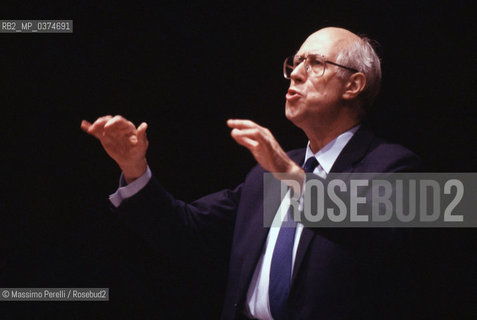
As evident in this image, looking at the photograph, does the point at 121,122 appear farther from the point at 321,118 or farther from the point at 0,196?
the point at 0,196

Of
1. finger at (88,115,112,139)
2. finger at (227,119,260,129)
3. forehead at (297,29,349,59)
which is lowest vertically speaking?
finger at (227,119,260,129)

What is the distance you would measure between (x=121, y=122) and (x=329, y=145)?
0.66 metres

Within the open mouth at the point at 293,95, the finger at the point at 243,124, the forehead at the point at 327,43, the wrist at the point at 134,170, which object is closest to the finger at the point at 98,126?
the wrist at the point at 134,170

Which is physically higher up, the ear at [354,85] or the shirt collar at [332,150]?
the ear at [354,85]

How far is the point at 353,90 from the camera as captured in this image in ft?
5.63

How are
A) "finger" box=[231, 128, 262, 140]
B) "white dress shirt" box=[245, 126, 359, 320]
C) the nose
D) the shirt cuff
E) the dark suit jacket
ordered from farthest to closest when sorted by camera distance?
the nose < the shirt cuff < "white dress shirt" box=[245, 126, 359, 320] < the dark suit jacket < "finger" box=[231, 128, 262, 140]

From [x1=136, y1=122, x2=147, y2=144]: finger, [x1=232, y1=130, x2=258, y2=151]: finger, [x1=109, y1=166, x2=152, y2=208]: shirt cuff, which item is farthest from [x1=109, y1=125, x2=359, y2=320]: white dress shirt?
[x1=232, y1=130, x2=258, y2=151]: finger

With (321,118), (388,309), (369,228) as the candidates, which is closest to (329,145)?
(321,118)

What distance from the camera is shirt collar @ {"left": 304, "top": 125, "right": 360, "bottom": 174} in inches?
63.1

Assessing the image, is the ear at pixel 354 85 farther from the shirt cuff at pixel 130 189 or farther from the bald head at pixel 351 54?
the shirt cuff at pixel 130 189

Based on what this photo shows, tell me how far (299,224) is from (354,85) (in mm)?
534

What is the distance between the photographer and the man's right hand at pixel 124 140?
1506 millimetres

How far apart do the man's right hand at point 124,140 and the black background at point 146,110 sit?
1.68 feet

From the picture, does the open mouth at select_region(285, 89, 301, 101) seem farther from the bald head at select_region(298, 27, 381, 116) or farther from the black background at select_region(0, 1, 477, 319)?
the black background at select_region(0, 1, 477, 319)
